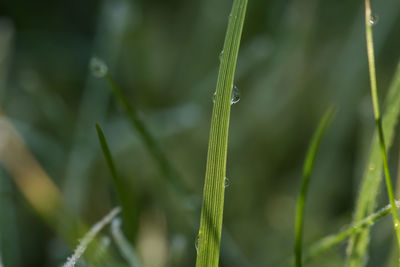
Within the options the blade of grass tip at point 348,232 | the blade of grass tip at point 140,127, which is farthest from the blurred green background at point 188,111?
the blade of grass tip at point 348,232

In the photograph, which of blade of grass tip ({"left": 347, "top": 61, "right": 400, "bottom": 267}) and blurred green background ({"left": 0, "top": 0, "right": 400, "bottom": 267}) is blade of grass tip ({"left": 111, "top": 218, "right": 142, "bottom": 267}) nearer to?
blurred green background ({"left": 0, "top": 0, "right": 400, "bottom": 267})

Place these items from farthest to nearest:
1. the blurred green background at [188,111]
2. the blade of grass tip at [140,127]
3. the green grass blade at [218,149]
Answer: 1. the blurred green background at [188,111]
2. the blade of grass tip at [140,127]
3. the green grass blade at [218,149]

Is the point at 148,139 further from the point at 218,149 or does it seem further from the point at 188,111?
the point at 188,111

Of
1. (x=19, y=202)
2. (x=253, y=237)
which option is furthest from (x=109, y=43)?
(x=253, y=237)

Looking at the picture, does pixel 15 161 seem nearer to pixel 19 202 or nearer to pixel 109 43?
pixel 19 202

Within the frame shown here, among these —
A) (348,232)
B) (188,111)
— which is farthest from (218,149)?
(188,111)

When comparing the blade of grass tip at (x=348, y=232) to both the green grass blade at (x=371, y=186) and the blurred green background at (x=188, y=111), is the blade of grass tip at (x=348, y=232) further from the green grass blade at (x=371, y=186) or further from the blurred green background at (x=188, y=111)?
the blurred green background at (x=188, y=111)

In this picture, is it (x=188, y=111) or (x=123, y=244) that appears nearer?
(x=123, y=244)
